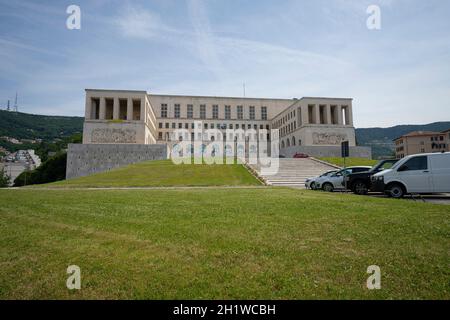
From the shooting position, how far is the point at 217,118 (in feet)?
273

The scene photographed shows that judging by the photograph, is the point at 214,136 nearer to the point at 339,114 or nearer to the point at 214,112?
the point at 214,112

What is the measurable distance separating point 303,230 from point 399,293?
8.63 feet

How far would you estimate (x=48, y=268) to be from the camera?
3.71 meters

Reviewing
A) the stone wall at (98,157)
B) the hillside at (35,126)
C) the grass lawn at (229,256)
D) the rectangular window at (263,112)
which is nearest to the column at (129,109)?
the stone wall at (98,157)

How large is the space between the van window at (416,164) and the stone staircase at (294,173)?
35.2 ft

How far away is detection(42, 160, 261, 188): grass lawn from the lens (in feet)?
79.0

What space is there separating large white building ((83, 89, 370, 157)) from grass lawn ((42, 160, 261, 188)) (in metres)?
22.0

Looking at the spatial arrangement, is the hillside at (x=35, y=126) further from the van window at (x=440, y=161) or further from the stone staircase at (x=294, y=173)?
the van window at (x=440, y=161)

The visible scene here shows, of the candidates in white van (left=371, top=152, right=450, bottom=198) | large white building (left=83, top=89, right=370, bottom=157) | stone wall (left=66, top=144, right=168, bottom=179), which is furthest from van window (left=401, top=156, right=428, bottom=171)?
large white building (left=83, top=89, right=370, bottom=157)

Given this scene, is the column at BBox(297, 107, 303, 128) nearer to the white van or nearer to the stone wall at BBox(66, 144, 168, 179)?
the stone wall at BBox(66, 144, 168, 179)

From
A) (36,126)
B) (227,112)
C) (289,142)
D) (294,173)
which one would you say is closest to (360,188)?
(294,173)

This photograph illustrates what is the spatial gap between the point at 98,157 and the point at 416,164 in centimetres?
4244
